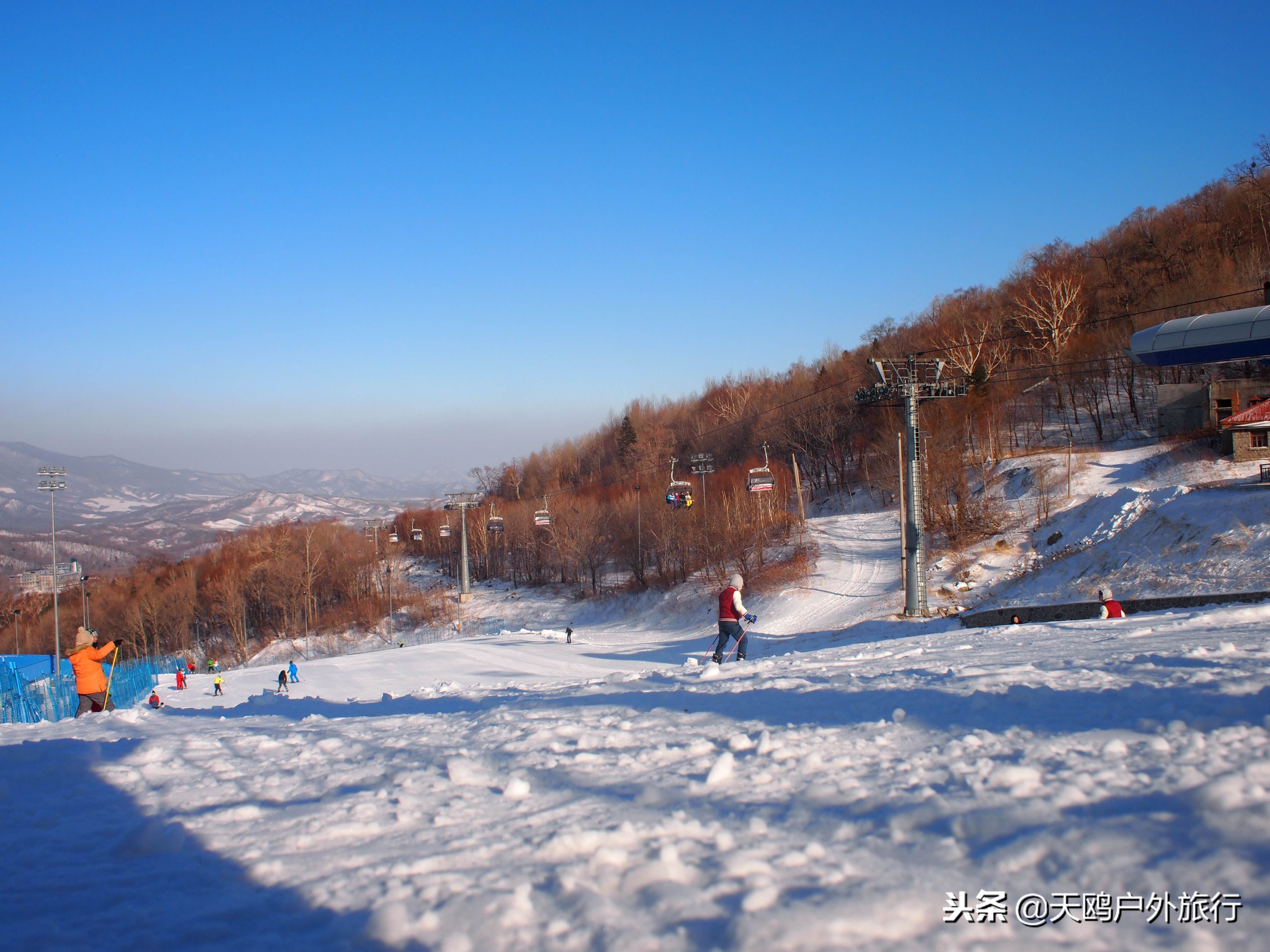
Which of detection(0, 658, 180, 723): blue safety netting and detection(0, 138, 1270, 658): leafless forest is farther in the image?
detection(0, 138, 1270, 658): leafless forest

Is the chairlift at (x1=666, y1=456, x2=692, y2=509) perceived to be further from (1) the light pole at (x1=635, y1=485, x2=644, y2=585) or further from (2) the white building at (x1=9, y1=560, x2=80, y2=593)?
(2) the white building at (x1=9, y1=560, x2=80, y2=593)

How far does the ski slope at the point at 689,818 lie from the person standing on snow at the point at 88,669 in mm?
4261

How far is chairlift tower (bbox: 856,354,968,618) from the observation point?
93.5ft

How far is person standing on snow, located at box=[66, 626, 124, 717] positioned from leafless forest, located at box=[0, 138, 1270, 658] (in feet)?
127

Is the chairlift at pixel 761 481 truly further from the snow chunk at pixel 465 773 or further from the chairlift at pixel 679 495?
the snow chunk at pixel 465 773

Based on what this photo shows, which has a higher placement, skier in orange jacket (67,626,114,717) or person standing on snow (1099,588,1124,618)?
skier in orange jacket (67,626,114,717)

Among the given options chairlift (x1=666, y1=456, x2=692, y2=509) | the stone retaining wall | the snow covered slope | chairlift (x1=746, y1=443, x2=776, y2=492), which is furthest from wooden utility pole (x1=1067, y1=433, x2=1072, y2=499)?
the snow covered slope

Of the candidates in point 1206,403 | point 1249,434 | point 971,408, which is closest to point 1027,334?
point 971,408

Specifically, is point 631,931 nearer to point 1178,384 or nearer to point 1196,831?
point 1196,831

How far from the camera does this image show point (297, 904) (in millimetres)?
3428

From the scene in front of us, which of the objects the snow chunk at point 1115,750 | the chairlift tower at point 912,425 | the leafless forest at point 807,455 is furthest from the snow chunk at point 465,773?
the leafless forest at point 807,455

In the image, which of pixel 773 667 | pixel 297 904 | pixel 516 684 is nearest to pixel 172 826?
pixel 297 904

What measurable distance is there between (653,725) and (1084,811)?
11.1 feet

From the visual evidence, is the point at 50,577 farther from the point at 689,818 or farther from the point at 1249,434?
the point at 1249,434
